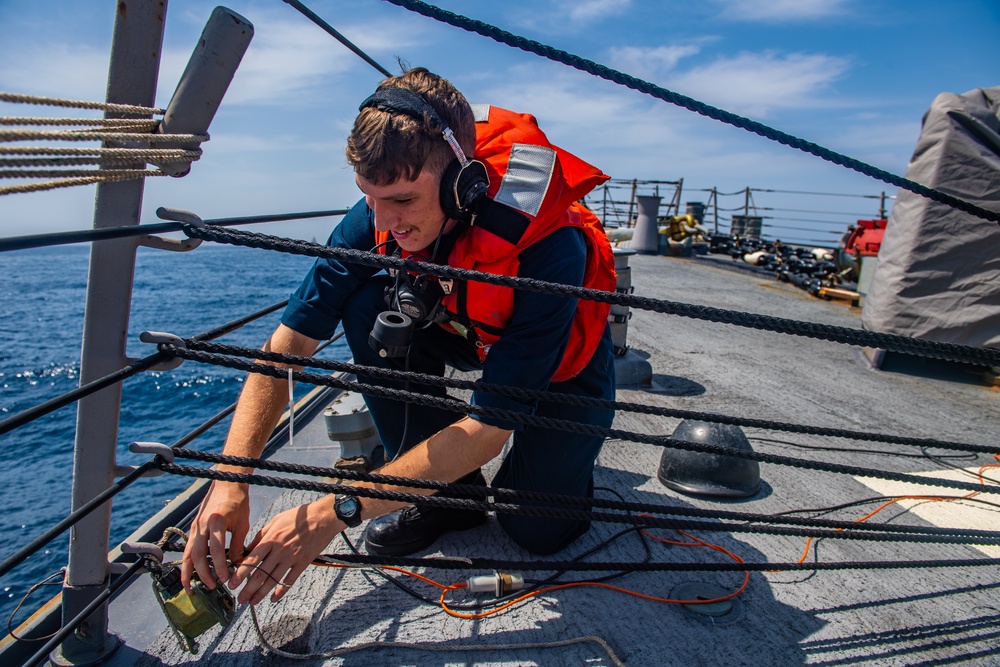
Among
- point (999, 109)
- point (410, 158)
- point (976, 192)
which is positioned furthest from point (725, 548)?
point (999, 109)

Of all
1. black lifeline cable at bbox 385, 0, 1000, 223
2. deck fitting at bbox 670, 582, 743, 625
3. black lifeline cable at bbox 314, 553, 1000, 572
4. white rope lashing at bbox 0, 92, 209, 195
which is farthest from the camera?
deck fitting at bbox 670, 582, 743, 625

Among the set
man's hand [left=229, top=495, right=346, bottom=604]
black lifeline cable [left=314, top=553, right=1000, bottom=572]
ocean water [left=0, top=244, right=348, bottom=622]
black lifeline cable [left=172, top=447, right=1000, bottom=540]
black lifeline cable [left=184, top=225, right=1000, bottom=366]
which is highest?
black lifeline cable [left=184, top=225, right=1000, bottom=366]

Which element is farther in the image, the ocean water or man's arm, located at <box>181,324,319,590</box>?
the ocean water

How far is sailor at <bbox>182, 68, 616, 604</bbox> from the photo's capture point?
1496 millimetres

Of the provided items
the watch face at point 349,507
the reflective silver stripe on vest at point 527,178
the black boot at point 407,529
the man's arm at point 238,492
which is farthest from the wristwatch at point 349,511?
the reflective silver stripe on vest at point 527,178

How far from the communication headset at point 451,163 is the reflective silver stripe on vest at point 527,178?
8 centimetres

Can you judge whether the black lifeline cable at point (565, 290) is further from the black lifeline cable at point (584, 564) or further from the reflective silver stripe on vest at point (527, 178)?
the black lifeline cable at point (584, 564)

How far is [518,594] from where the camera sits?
1896 millimetres

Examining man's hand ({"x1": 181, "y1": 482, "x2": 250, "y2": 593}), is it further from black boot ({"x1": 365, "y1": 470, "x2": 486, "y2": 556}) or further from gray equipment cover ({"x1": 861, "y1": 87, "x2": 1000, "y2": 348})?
gray equipment cover ({"x1": 861, "y1": 87, "x2": 1000, "y2": 348})

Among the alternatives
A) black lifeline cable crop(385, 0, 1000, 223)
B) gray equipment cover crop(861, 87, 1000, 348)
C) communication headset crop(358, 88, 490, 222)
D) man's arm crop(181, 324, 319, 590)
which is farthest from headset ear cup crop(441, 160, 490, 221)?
gray equipment cover crop(861, 87, 1000, 348)

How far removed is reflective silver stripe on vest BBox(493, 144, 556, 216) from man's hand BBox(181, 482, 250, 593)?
103 centimetres

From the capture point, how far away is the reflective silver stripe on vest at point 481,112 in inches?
72.7

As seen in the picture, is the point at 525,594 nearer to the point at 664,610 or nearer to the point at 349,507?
the point at 664,610

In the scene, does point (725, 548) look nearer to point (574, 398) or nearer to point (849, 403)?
point (574, 398)
